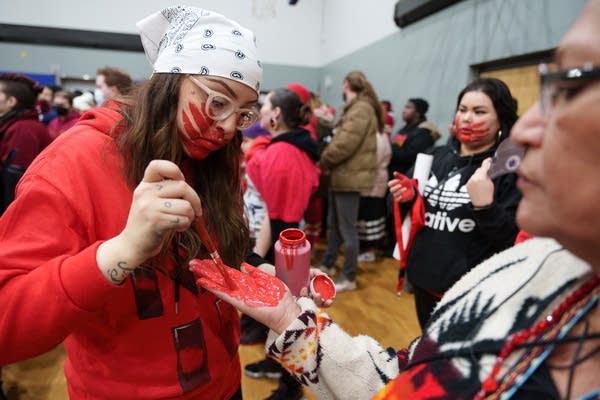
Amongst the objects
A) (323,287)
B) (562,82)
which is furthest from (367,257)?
(562,82)

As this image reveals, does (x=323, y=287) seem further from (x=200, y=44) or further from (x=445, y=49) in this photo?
(x=445, y=49)

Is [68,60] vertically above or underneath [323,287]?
above

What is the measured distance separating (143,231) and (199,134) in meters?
0.40

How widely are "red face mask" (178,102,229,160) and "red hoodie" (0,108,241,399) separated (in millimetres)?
190

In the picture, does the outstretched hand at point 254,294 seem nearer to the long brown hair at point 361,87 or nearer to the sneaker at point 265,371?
the sneaker at point 265,371

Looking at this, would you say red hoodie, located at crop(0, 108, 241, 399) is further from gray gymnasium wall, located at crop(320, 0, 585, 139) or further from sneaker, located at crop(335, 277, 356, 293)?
gray gymnasium wall, located at crop(320, 0, 585, 139)

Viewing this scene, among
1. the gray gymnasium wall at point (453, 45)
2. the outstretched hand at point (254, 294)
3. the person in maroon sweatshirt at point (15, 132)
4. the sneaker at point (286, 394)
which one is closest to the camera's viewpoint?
the outstretched hand at point (254, 294)

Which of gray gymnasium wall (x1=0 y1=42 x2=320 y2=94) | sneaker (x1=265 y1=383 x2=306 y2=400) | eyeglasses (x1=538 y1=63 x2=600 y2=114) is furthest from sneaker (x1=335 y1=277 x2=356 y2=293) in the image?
gray gymnasium wall (x1=0 y1=42 x2=320 y2=94)

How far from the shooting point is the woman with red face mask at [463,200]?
171 centimetres

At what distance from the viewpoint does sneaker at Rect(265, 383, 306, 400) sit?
2262 mm

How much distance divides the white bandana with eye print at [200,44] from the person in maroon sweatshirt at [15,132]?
2434 mm

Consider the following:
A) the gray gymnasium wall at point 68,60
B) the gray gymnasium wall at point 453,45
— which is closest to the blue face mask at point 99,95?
the gray gymnasium wall at point 453,45

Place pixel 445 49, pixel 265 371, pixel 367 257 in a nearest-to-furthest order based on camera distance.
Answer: pixel 265 371, pixel 445 49, pixel 367 257

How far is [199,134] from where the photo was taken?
3.39 feet
